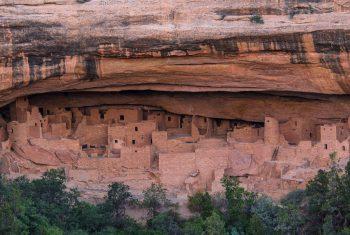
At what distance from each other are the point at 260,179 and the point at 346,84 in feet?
7.20

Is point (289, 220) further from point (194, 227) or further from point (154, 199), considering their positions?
point (154, 199)

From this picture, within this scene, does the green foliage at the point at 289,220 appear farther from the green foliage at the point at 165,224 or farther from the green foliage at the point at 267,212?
the green foliage at the point at 165,224

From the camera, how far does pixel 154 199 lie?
18156 mm

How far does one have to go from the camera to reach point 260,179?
1895cm

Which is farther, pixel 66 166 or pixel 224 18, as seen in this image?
pixel 66 166

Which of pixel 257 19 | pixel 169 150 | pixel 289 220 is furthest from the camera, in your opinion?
pixel 169 150

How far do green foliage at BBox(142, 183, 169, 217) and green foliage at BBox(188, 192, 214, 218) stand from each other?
17.7 inches

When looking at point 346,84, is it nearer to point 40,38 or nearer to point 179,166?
point 179,166

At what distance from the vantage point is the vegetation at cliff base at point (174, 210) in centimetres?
1677

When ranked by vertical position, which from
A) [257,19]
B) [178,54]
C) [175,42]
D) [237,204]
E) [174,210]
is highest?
[257,19]

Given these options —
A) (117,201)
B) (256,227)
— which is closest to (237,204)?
(256,227)

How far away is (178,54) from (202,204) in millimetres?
2458

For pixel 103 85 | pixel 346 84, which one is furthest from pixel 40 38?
pixel 346 84

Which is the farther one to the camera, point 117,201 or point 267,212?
point 117,201
